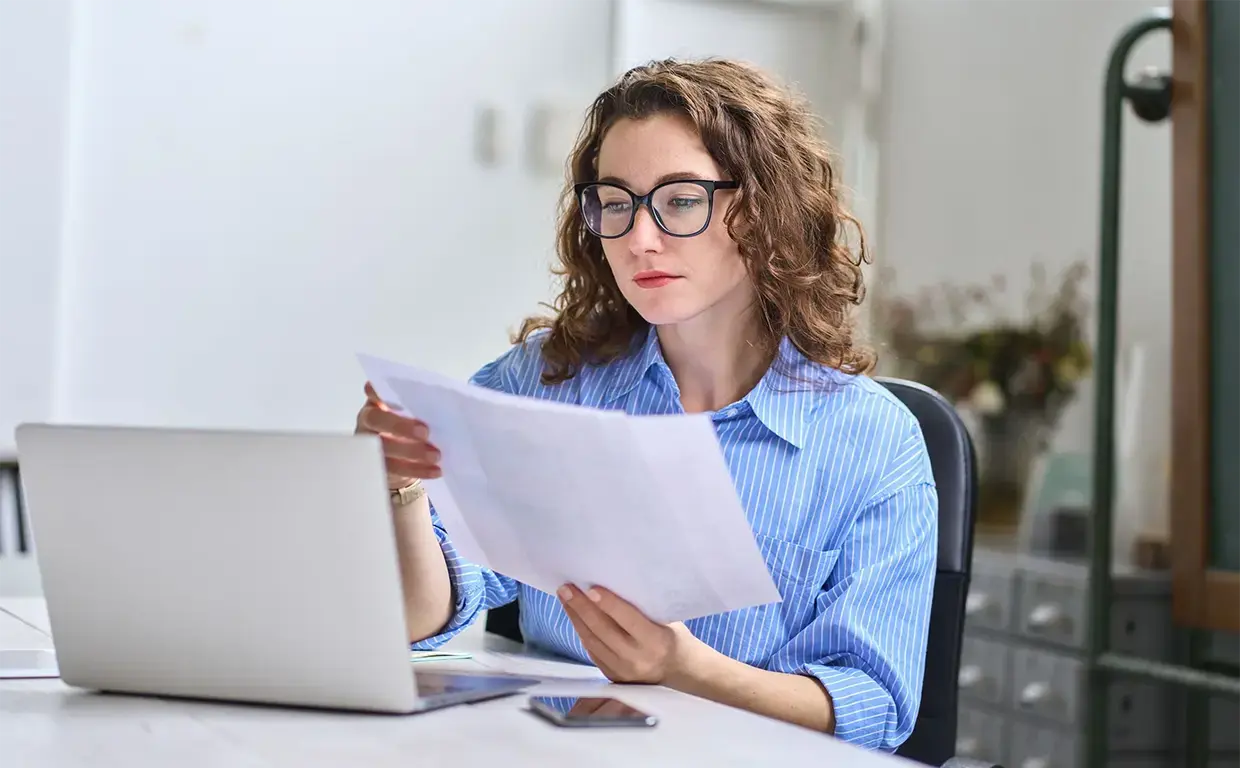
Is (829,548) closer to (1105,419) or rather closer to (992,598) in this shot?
(1105,419)

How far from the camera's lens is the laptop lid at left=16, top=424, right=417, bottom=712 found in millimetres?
840

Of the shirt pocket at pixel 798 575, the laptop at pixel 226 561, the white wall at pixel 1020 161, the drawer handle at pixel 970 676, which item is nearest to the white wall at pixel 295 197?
the white wall at pixel 1020 161

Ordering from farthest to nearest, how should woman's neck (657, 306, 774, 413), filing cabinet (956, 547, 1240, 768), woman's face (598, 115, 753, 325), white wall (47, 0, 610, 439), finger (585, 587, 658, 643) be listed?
white wall (47, 0, 610, 439) → filing cabinet (956, 547, 1240, 768) → woman's neck (657, 306, 774, 413) → woman's face (598, 115, 753, 325) → finger (585, 587, 658, 643)

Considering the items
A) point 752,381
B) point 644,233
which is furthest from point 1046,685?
point 644,233

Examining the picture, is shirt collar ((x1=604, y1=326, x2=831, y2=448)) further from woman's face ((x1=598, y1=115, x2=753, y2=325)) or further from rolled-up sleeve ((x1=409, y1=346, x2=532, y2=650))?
rolled-up sleeve ((x1=409, y1=346, x2=532, y2=650))

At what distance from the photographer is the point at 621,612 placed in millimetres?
997

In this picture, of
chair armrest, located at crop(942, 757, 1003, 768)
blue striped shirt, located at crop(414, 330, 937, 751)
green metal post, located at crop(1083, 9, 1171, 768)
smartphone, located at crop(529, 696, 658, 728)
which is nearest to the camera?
smartphone, located at crop(529, 696, 658, 728)

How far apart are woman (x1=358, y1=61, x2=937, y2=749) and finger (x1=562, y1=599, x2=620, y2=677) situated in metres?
0.09

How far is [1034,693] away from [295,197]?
188 cm

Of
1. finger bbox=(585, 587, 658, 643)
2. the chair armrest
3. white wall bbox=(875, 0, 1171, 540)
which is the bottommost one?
the chair armrest

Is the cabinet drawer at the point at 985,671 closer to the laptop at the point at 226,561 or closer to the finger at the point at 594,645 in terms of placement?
the finger at the point at 594,645

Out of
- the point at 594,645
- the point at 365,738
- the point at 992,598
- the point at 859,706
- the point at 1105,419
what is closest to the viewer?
the point at 365,738

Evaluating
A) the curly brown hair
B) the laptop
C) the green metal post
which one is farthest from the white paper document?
the green metal post

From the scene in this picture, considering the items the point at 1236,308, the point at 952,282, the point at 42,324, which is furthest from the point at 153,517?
the point at 952,282
